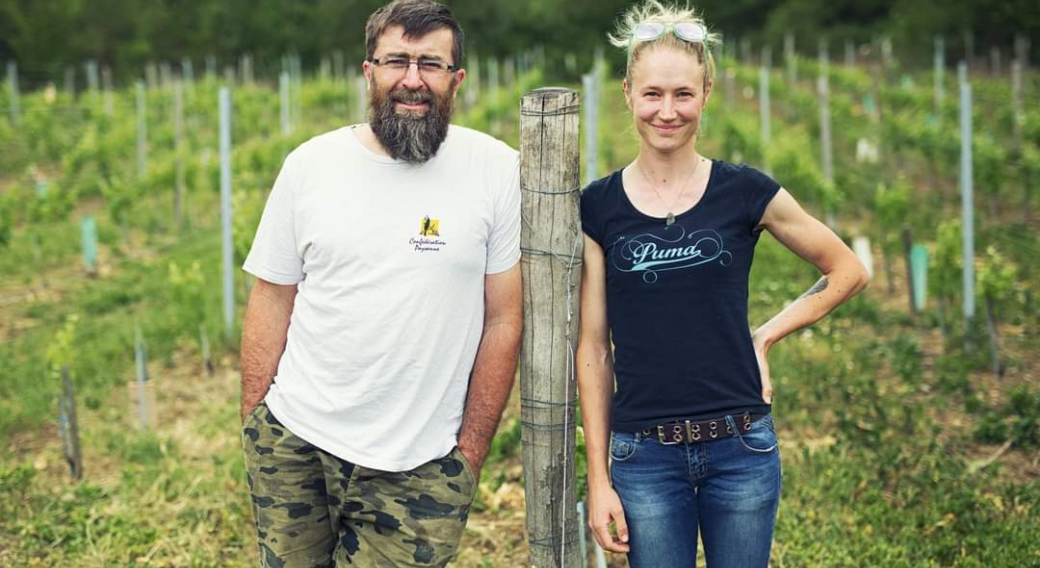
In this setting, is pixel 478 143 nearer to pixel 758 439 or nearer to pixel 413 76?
pixel 413 76

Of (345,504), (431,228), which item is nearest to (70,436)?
(345,504)

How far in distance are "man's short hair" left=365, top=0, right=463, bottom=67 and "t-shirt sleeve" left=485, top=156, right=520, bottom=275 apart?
0.32 m

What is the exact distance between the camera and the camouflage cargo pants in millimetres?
2463

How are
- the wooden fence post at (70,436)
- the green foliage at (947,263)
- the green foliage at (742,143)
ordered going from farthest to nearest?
the green foliage at (742,143), the green foliage at (947,263), the wooden fence post at (70,436)

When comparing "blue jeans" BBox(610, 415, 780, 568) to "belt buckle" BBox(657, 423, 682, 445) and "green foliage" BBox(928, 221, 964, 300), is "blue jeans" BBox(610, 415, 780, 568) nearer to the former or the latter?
"belt buckle" BBox(657, 423, 682, 445)

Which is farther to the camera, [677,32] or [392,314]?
[392,314]

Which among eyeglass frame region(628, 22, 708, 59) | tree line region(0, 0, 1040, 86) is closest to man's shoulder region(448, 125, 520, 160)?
eyeglass frame region(628, 22, 708, 59)

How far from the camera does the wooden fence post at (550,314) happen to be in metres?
2.38

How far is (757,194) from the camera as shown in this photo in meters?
2.25

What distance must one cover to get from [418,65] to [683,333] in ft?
2.90

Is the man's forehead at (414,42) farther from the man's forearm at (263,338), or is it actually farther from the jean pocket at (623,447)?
the jean pocket at (623,447)

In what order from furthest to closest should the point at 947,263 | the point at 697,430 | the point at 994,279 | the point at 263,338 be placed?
the point at 947,263 → the point at 994,279 → the point at 263,338 → the point at 697,430

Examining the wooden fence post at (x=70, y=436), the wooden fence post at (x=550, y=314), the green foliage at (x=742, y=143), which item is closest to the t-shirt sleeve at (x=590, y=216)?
the wooden fence post at (x=550, y=314)

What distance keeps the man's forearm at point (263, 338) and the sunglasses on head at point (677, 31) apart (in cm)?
110
